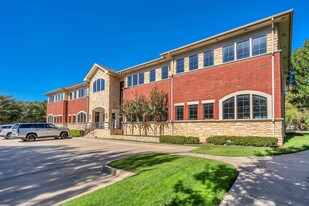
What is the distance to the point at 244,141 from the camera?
12867mm

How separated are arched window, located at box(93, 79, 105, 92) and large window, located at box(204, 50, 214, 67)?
14.7m

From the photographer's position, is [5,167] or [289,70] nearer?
[5,167]

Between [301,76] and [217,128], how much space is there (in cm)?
1241

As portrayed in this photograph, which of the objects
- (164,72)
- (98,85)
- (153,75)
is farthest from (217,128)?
(98,85)

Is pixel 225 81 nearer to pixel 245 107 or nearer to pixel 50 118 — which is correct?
pixel 245 107

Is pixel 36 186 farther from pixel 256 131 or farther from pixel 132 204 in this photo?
pixel 256 131

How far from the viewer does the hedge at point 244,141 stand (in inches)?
466

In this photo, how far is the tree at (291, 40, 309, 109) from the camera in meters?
19.2

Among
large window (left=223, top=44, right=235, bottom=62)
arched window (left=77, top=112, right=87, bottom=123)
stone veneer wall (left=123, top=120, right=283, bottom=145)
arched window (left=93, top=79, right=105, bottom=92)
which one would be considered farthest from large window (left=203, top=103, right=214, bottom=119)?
arched window (left=77, top=112, right=87, bottom=123)

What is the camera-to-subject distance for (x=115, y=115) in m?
25.5

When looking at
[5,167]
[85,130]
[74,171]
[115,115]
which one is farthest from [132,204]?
[85,130]

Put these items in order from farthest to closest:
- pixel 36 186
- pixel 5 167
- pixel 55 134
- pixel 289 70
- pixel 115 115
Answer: pixel 115 115 → pixel 55 134 → pixel 289 70 → pixel 5 167 → pixel 36 186

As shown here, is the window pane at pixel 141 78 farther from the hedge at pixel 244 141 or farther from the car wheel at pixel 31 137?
the car wheel at pixel 31 137

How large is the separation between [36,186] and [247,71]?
1415 centimetres
